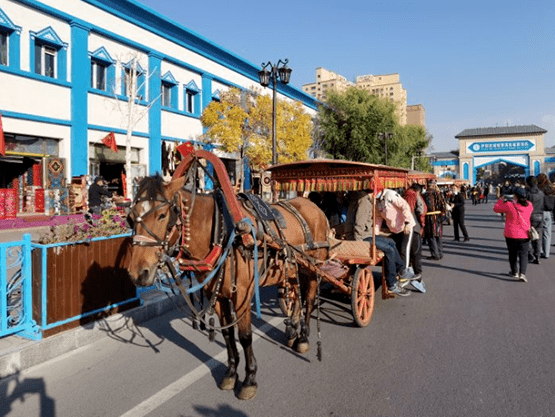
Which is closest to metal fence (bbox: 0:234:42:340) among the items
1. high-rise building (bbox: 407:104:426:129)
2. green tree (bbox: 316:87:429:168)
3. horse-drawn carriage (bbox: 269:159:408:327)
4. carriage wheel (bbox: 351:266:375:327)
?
horse-drawn carriage (bbox: 269:159:408:327)

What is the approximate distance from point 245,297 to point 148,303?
283 centimetres

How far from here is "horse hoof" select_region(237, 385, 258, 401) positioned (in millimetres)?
3812

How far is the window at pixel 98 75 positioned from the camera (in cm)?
1909

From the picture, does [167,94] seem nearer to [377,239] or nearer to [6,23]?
[6,23]

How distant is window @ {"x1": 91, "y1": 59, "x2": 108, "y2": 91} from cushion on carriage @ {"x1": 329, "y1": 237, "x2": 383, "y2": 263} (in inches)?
660

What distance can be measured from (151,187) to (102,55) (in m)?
18.5

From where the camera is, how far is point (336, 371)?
4.40 metres

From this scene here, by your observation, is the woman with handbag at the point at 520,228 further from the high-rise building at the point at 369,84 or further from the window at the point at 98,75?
the high-rise building at the point at 369,84

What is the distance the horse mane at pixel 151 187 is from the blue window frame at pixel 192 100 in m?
22.3

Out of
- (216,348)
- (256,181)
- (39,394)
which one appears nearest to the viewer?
(39,394)

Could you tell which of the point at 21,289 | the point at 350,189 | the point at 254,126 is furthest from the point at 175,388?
the point at 254,126

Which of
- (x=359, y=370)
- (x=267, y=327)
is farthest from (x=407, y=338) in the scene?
(x=267, y=327)

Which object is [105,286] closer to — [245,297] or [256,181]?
[245,297]

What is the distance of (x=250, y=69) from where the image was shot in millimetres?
29672
